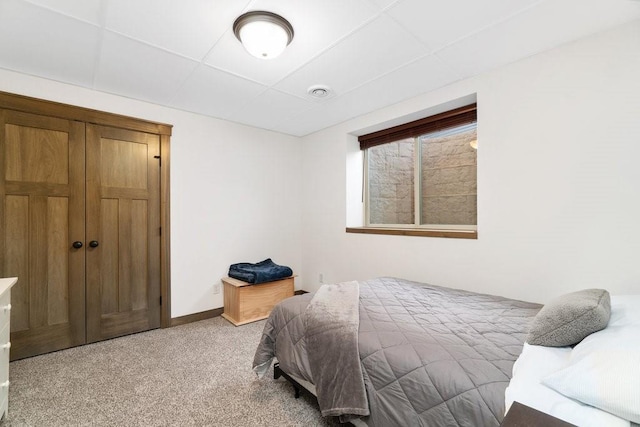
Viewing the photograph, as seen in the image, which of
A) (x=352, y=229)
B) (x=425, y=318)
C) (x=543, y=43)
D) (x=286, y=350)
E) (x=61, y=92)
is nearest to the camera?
(x=425, y=318)

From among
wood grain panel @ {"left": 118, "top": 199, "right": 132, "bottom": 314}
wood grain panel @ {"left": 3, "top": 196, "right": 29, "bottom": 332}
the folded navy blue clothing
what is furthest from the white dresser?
the folded navy blue clothing

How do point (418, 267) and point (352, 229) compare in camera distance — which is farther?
point (352, 229)

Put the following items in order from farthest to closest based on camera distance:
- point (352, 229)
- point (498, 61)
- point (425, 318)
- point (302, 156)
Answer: point (302, 156)
point (352, 229)
point (498, 61)
point (425, 318)

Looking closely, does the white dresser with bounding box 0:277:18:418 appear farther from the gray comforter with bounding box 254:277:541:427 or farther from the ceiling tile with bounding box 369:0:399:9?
the ceiling tile with bounding box 369:0:399:9

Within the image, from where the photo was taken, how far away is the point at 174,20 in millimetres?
1737

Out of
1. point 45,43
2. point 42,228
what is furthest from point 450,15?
point 42,228

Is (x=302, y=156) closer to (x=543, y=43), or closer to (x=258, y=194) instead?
(x=258, y=194)

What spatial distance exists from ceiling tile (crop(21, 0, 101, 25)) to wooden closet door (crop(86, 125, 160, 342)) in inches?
49.2

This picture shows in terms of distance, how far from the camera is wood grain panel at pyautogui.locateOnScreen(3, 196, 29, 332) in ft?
7.57

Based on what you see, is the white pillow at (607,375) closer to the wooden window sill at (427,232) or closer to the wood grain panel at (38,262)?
the wooden window sill at (427,232)

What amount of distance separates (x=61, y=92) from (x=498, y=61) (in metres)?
3.74

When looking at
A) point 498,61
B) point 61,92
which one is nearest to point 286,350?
point 498,61

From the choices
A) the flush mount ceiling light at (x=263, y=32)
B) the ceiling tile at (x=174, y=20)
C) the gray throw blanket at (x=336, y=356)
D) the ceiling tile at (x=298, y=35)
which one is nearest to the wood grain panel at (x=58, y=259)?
the ceiling tile at (x=174, y=20)

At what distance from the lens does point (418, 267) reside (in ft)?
9.18
